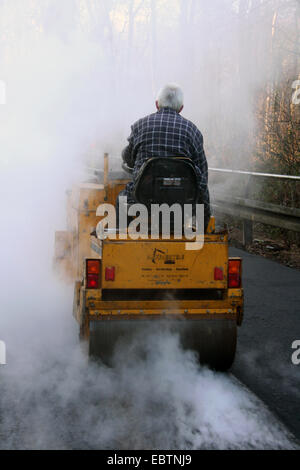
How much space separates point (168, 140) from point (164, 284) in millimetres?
1074

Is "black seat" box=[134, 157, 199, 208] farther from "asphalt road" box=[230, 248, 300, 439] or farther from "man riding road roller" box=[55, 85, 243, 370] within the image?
"asphalt road" box=[230, 248, 300, 439]

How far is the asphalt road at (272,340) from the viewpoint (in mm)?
4215

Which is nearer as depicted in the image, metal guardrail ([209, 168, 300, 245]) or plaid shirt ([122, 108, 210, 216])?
plaid shirt ([122, 108, 210, 216])

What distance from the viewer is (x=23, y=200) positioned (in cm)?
984

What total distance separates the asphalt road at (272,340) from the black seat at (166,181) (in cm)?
136

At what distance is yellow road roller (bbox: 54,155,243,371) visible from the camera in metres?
4.44

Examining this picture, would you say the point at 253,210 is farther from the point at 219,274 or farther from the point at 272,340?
the point at 219,274

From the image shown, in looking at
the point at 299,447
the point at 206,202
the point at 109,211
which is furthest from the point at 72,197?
the point at 299,447

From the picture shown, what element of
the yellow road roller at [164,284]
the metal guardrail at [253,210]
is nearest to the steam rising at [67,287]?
the yellow road roller at [164,284]

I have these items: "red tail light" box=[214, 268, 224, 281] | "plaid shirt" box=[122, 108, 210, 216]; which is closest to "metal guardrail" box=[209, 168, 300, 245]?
"plaid shirt" box=[122, 108, 210, 216]

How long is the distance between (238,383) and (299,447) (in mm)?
1048

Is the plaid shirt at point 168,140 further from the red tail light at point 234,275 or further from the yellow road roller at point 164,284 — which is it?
the red tail light at point 234,275
